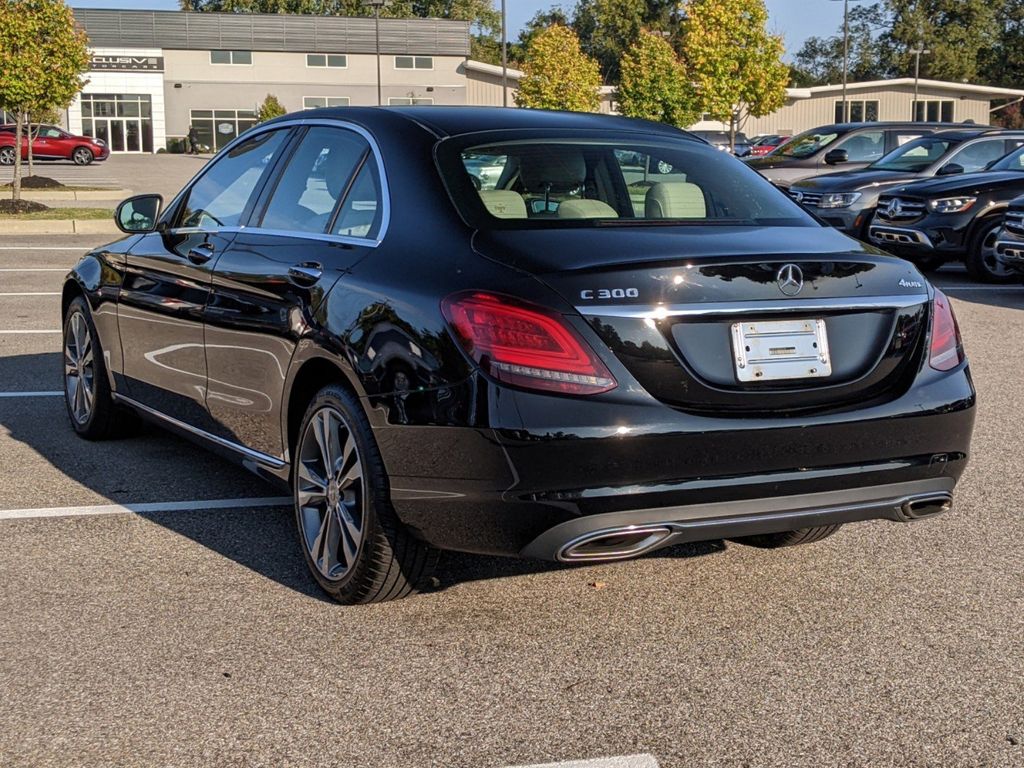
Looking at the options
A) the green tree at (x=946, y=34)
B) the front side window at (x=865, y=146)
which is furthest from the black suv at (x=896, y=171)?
the green tree at (x=946, y=34)

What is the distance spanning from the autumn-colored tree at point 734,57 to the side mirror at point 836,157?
30160 millimetres

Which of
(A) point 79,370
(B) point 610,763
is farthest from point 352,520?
(A) point 79,370

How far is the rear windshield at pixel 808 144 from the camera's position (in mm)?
21359

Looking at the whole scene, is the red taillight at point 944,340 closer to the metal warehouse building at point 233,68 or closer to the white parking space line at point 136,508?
the white parking space line at point 136,508

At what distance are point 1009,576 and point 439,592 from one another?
196 centimetres

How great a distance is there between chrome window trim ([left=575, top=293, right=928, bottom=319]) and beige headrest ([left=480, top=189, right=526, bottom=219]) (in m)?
0.66

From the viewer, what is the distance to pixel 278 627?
164 inches

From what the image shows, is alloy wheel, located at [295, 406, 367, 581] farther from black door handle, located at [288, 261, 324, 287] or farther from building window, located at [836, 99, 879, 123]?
building window, located at [836, 99, 879, 123]

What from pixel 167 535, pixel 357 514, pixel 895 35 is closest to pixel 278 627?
pixel 357 514

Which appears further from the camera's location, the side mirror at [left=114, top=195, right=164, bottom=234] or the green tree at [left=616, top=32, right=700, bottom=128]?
the green tree at [left=616, top=32, right=700, bottom=128]

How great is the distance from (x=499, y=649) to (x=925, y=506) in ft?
4.55

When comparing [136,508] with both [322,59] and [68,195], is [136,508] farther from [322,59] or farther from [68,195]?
[322,59]

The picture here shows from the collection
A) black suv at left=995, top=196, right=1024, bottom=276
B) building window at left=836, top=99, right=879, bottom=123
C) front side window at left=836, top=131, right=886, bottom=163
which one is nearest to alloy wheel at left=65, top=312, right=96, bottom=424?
black suv at left=995, top=196, right=1024, bottom=276

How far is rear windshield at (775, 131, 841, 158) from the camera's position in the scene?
70.1 ft
